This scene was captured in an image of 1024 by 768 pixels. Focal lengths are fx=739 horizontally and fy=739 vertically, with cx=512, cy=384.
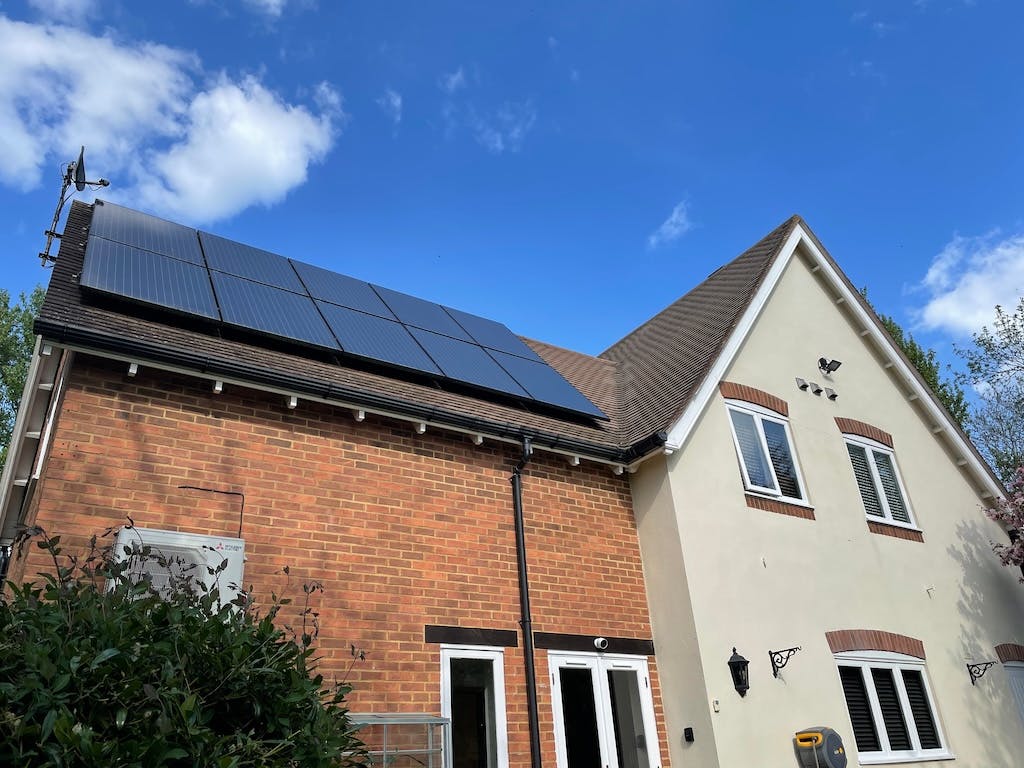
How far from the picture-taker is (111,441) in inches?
268

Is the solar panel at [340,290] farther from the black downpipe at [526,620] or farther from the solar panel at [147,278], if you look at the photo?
the black downpipe at [526,620]

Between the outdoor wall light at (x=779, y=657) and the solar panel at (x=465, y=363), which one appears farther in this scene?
the solar panel at (x=465, y=363)

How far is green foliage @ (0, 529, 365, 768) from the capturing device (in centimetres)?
337

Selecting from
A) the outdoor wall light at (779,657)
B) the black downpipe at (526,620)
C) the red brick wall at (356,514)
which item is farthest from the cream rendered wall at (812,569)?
the black downpipe at (526,620)

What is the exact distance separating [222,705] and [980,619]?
12.6 meters

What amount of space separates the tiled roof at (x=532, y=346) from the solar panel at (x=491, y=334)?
49.9 inches

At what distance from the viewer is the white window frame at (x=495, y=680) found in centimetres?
765

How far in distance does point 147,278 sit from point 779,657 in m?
8.82

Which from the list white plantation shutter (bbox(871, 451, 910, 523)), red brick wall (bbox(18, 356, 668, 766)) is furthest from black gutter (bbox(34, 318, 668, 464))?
white plantation shutter (bbox(871, 451, 910, 523))

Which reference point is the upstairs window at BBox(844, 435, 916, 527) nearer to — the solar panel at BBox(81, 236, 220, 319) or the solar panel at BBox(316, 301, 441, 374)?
the solar panel at BBox(316, 301, 441, 374)

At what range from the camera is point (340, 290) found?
1115 cm

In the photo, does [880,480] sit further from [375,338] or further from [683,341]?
[375,338]

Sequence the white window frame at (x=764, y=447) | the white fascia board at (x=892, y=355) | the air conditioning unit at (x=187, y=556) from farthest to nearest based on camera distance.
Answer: the white fascia board at (x=892, y=355), the white window frame at (x=764, y=447), the air conditioning unit at (x=187, y=556)

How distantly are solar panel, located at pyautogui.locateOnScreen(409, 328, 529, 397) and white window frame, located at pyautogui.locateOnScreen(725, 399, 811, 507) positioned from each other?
3.25 meters
